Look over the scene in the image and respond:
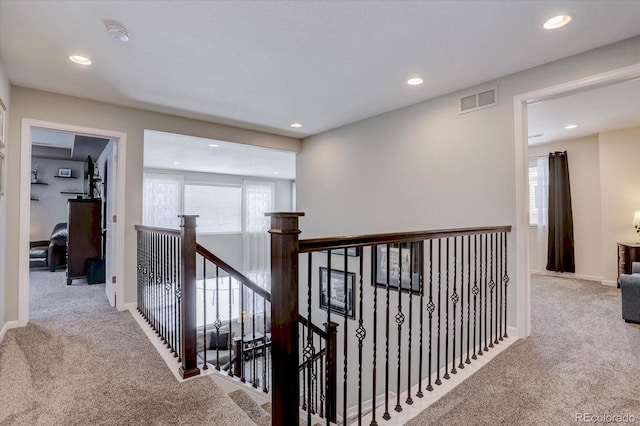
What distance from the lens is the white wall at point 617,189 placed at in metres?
5.01

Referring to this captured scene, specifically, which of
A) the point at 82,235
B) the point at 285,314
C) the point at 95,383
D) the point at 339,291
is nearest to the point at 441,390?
the point at 285,314

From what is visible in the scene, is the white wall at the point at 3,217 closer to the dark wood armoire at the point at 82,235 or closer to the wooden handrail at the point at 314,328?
the dark wood armoire at the point at 82,235

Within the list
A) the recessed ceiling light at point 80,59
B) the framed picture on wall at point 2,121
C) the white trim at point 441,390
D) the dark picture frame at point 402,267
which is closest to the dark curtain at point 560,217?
the dark picture frame at point 402,267

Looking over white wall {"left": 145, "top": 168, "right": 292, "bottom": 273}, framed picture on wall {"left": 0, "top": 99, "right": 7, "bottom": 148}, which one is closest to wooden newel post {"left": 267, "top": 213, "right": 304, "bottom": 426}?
framed picture on wall {"left": 0, "top": 99, "right": 7, "bottom": 148}

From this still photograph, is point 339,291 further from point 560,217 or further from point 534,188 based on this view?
point 534,188

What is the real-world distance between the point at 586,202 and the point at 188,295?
645 centimetres

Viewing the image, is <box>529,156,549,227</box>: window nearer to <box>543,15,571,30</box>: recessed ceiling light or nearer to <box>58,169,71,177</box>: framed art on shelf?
<box>543,15,571,30</box>: recessed ceiling light

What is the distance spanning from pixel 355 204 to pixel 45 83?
3762 mm

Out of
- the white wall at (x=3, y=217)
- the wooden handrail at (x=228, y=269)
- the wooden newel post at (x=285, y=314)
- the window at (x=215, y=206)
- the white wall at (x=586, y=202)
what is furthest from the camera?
the window at (x=215, y=206)

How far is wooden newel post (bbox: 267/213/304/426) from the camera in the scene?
132cm

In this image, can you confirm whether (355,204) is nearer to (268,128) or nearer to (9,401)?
(268,128)

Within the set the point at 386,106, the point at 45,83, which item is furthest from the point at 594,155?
the point at 45,83

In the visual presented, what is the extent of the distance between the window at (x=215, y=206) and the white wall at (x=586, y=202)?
772 cm

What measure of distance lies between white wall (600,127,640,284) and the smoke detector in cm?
666
